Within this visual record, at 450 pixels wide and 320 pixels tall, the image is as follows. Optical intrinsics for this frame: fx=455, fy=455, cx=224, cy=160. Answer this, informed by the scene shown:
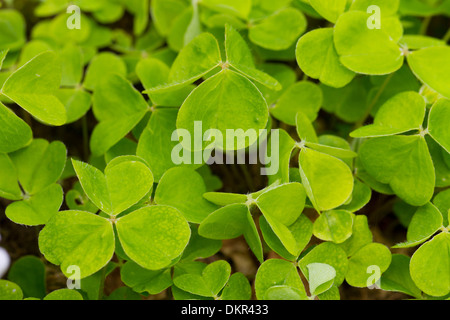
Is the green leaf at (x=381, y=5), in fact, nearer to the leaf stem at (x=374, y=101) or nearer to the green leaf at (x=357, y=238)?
the leaf stem at (x=374, y=101)

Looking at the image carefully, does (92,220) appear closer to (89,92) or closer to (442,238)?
(89,92)

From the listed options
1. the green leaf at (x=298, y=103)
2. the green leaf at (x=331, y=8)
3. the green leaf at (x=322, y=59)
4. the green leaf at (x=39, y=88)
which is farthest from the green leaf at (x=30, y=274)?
the green leaf at (x=331, y=8)

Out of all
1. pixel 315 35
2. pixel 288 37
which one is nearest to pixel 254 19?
pixel 288 37

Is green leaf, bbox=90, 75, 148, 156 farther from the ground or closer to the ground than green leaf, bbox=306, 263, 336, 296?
farther from the ground

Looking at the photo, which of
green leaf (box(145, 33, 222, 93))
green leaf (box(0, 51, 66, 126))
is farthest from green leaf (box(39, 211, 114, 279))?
green leaf (box(145, 33, 222, 93))

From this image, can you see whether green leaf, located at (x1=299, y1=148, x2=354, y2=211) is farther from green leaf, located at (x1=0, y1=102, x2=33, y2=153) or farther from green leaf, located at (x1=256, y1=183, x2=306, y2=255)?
green leaf, located at (x1=0, y1=102, x2=33, y2=153)

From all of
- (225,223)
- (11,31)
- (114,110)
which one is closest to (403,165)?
(225,223)

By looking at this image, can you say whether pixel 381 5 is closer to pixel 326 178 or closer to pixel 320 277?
pixel 326 178
